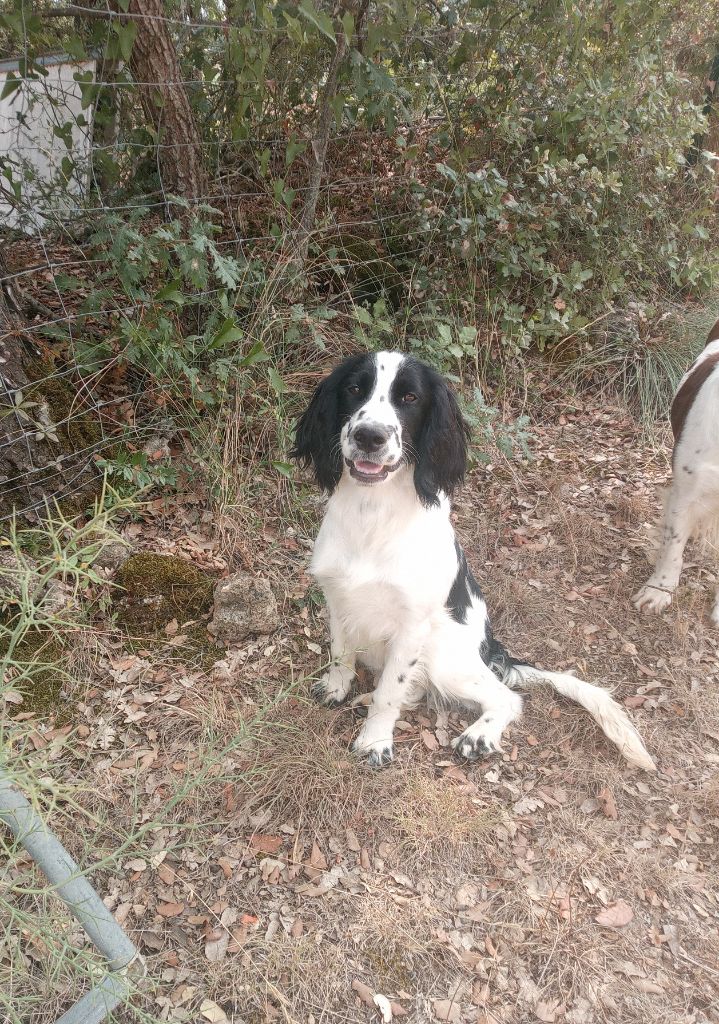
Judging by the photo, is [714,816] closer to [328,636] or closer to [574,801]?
[574,801]

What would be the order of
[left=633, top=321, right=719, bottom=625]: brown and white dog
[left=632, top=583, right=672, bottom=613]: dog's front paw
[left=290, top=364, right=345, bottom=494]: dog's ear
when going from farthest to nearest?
[left=632, top=583, right=672, bottom=613]: dog's front paw
[left=633, top=321, right=719, bottom=625]: brown and white dog
[left=290, top=364, right=345, bottom=494]: dog's ear

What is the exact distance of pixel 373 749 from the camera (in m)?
2.47

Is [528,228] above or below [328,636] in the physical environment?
above

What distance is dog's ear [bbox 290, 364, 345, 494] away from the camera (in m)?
2.27

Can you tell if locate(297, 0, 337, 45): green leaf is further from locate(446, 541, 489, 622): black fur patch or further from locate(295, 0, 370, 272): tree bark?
locate(446, 541, 489, 622): black fur patch

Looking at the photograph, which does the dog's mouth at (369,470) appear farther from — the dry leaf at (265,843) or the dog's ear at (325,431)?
the dry leaf at (265,843)

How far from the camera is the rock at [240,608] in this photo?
2762 mm

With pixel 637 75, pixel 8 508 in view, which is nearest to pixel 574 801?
pixel 8 508

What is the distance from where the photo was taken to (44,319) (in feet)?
10.4

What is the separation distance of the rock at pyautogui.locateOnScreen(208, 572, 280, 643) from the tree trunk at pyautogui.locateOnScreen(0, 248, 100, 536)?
2.47 ft

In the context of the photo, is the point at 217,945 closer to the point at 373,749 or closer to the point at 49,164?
the point at 373,749

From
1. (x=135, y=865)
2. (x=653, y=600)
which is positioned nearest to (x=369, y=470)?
(x=135, y=865)

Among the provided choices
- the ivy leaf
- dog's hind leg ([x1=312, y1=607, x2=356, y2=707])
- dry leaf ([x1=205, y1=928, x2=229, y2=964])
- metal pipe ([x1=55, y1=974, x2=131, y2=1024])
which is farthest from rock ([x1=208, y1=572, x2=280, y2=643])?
metal pipe ([x1=55, y1=974, x2=131, y2=1024])

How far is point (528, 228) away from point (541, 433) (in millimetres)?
1202
